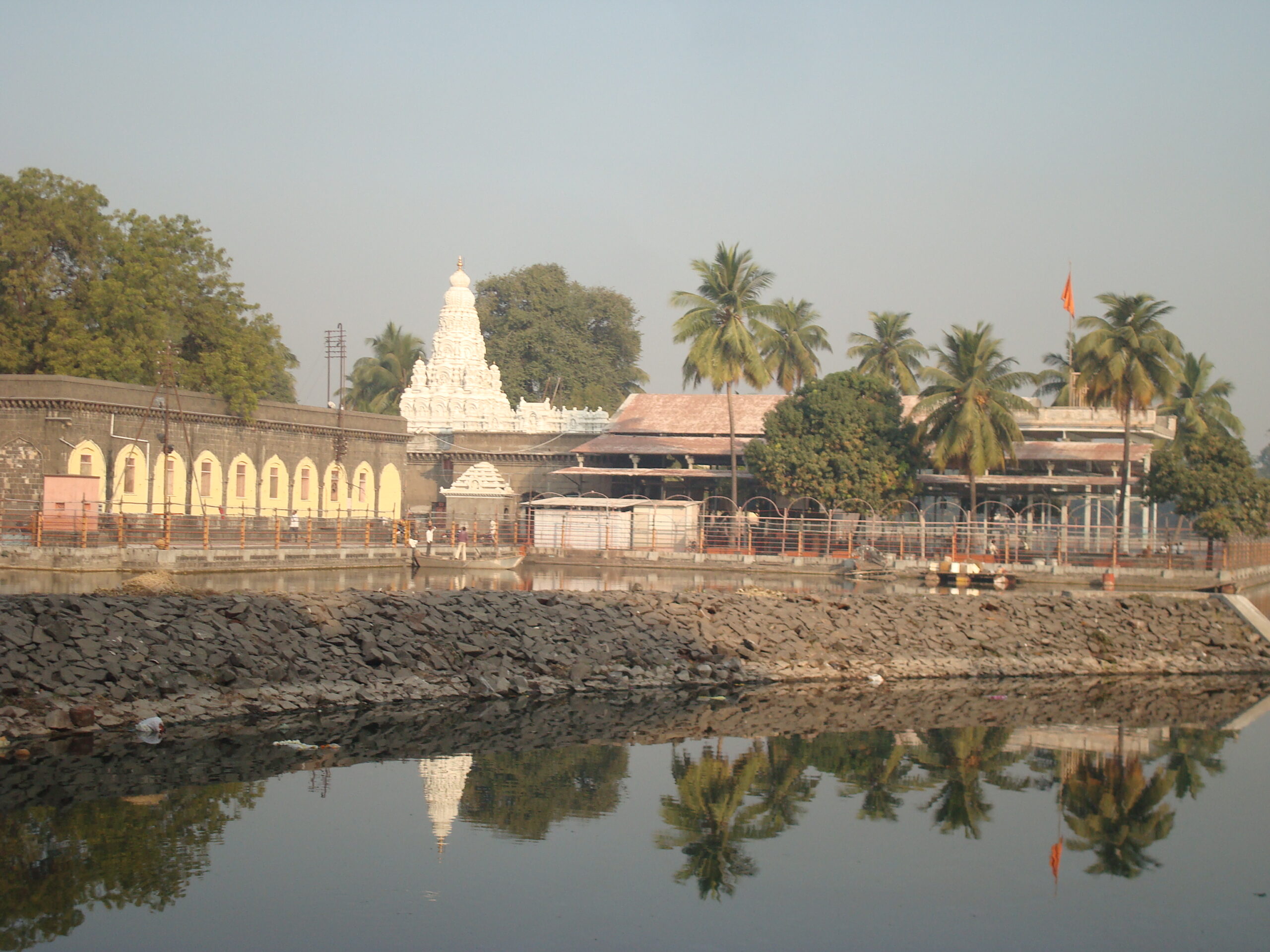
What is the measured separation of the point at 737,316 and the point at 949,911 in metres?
33.1

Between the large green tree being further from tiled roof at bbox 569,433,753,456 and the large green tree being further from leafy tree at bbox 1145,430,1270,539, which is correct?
leafy tree at bbox 1145,430,1270,539

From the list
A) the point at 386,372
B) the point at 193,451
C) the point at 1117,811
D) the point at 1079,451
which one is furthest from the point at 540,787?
the point at 386,372

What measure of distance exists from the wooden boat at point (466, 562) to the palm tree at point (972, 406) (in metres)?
12.7

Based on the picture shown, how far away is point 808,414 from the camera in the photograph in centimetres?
3875

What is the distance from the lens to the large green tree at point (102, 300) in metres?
32.8

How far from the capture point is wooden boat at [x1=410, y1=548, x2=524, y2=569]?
3359cm

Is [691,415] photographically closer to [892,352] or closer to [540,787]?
[892,352]

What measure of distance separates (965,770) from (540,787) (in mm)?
4390

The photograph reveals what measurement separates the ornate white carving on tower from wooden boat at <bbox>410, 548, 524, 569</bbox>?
11.8 m

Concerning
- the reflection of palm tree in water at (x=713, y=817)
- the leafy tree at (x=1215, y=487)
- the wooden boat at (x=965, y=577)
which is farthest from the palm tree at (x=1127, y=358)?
the reflection of palm tree in water at (x=713, y=817)

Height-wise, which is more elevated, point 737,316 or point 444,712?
point 737,316

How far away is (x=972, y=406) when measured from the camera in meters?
35.6

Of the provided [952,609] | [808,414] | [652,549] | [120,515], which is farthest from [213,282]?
[952,609]

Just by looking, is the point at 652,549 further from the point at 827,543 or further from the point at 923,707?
the point at 923,707
